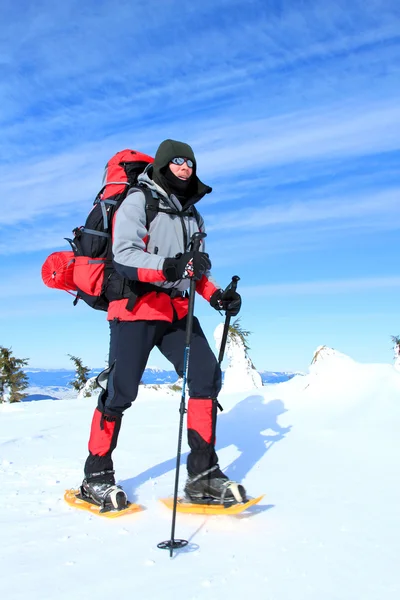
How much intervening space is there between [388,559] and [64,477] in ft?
10.5

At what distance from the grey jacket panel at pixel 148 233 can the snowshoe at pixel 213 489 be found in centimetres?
154

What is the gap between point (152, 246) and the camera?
4.17 metres

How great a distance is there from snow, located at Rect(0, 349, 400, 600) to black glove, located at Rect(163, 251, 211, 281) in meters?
1.74

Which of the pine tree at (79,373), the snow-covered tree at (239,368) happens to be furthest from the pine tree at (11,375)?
the snow-covered tree at (239,368)

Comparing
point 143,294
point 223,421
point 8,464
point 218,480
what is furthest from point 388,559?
point 223,421

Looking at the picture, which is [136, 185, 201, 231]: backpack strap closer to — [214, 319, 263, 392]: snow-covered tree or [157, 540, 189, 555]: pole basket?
[157, 540, 189, 555]: pole basket

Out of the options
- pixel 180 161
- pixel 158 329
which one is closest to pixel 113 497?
pixel 158 329

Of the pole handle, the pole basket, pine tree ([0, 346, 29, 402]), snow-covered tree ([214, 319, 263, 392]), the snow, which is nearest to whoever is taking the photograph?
the snow

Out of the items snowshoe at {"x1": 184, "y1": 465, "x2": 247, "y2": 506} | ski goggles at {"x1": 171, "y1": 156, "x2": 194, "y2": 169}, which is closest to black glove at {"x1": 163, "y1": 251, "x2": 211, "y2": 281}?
ski goggles at {"x1": 171, "y1": 156, "x2": 194, "y2": 169}

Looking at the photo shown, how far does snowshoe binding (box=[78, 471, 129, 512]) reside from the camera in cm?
385

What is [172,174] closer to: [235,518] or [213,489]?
[213,489]

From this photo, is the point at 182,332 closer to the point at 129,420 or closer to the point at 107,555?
the point at 107,555

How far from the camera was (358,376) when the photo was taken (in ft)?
28.8

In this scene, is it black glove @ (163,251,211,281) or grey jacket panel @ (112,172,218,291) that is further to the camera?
grey jacket panel @ (112,172,218,291)
